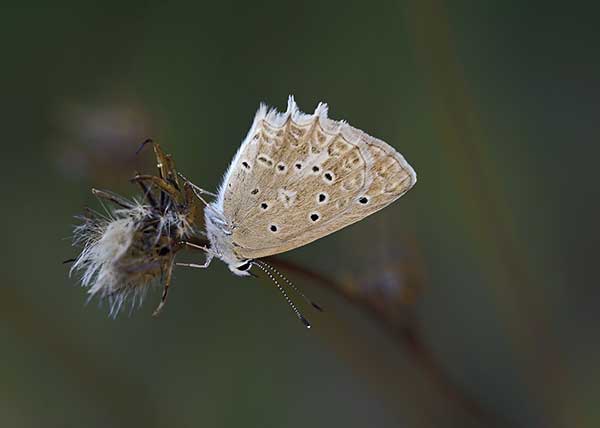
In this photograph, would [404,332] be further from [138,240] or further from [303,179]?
[138,240]

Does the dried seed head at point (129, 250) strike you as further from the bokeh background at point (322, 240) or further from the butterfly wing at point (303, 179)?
the bokeh background at point (322, 240)

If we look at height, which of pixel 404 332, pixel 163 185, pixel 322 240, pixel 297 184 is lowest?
pixel 404 332

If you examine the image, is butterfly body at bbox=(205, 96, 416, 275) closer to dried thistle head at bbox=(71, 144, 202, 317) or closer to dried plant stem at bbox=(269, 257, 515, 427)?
dried plant stem at bbox=(269, 257, 515, 427)

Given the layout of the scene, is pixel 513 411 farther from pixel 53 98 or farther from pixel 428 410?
pixel 53 98

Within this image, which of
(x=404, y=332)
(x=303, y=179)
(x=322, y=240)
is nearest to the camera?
(x=303, y=179)

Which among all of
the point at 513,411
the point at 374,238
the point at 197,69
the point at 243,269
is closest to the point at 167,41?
the point at 197,69

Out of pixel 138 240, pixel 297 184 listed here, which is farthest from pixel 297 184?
pixel 138 240

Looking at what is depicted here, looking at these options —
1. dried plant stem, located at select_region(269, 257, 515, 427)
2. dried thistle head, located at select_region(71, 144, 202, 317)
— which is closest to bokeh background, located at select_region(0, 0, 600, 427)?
dried plant stem, located at select_region(269, 257, 515, 427)
